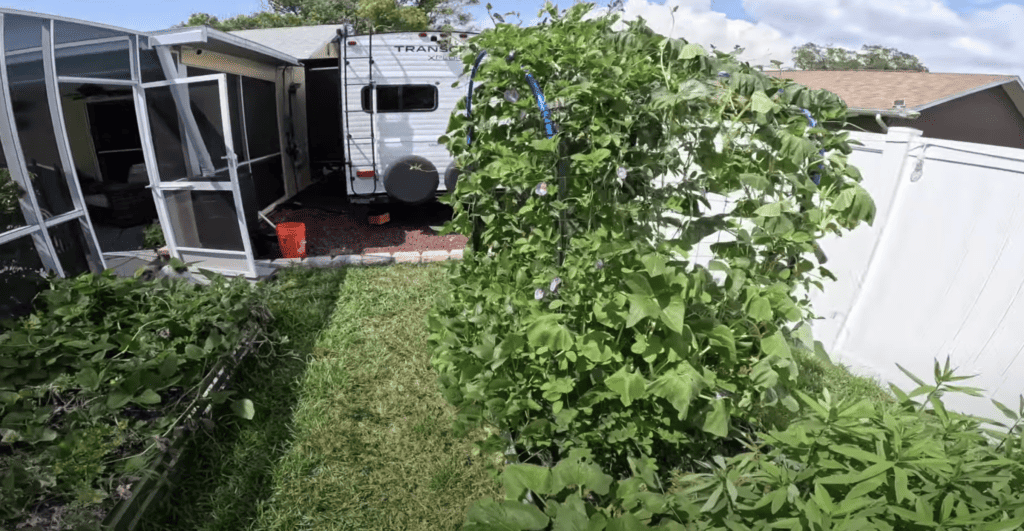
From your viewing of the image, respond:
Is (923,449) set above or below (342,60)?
below

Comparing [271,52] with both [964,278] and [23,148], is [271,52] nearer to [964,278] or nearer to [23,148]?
[23,148]

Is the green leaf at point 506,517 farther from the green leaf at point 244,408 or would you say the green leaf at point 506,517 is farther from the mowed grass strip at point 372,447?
the green leaf at point 244,408

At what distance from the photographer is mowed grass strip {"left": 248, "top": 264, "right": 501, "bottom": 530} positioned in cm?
262

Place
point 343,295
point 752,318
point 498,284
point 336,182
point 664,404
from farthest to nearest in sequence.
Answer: point 336,182 < point 343,295 < point 498,284 < point 664,404 < point 752,318

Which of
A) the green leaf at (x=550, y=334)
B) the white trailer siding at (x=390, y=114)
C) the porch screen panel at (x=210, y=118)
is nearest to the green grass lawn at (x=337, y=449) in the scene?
the green leaf at (x=550, y=334)

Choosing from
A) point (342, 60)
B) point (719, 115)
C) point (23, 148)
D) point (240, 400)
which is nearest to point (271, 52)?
point (342, 60)

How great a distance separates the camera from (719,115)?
171cm

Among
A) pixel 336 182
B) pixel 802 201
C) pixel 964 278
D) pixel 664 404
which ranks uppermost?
pixel 802 201

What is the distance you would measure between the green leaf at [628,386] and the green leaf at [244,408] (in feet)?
7.35

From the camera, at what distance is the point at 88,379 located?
2.72 meters

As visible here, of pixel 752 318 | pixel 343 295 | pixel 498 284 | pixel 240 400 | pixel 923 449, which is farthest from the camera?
pixel 343 295

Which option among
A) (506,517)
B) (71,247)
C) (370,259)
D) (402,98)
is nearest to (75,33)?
(71,247)

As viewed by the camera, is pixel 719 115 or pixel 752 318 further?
pixel 752 318

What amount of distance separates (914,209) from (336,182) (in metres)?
9.09
